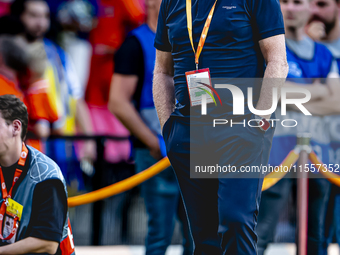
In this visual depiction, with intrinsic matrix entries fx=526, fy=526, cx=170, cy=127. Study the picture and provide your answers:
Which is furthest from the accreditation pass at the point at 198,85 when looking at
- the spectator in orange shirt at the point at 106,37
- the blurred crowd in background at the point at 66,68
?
the spectator in orange shirt at the point at 106,37

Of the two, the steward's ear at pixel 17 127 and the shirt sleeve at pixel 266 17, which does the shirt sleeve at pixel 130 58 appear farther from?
the shirt sleeve at pixel 266 17

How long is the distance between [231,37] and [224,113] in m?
0.30

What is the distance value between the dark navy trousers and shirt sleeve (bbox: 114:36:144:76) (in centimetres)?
94

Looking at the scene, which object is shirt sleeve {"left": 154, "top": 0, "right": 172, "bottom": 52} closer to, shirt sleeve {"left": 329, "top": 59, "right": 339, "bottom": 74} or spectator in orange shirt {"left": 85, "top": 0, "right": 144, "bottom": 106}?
shirt sleeve {"left": 329, "top": 59, "right": 339, "bottom": 74}

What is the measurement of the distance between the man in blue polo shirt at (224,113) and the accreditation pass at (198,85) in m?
0.02

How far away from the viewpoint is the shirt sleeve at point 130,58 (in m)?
3.11

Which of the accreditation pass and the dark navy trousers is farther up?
the accreditation pass

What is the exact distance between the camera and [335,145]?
359 cm

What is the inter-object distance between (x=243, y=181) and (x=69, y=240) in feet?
3.06

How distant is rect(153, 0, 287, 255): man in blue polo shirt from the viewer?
6.77 feet

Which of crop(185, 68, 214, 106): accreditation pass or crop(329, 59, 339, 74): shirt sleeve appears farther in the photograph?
crop(329, 59, 339, 74): shirt sleeve

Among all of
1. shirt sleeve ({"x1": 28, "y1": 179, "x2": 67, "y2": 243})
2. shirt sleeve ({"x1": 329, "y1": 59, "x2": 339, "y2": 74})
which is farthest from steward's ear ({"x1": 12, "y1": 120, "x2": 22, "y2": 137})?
shirt sleeve ({"x1": 329, "y1": 59, "x2": 339, "y2": 74})

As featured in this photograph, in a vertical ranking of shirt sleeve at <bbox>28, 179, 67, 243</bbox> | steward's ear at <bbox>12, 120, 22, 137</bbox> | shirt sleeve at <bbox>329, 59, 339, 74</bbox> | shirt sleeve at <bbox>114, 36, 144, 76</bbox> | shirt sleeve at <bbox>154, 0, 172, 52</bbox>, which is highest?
shirt sleeve at <bbox>154, 0, 172, 52</bbox>

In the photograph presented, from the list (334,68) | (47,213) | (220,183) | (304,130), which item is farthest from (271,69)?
(334,68)
